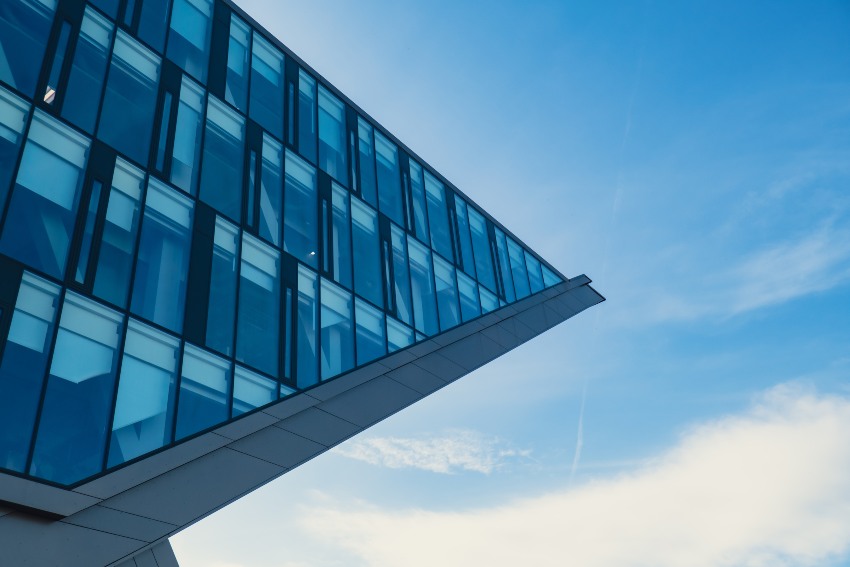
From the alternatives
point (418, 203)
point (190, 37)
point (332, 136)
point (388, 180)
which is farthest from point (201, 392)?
point (418, 203)

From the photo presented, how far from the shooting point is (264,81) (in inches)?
1069

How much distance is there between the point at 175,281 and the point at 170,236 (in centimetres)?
138

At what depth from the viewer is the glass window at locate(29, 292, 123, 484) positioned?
14297 millimetres

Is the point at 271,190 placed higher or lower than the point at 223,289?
higher

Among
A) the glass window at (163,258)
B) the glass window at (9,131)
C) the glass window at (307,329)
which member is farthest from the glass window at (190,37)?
the glass window at (307,329)

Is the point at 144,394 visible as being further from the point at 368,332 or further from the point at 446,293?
the point at 446,293

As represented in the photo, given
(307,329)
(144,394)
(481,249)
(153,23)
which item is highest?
(481,249)

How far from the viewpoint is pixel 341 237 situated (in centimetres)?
2686

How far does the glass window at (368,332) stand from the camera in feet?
81.9

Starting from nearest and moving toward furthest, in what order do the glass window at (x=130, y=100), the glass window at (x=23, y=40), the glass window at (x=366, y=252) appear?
the glass window at (x=23, y=40) → the glass window at (x=130, y=100) → the glass window at (x=366, y=252)

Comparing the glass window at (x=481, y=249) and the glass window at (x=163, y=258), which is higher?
the glass window at (x=481, y=249)

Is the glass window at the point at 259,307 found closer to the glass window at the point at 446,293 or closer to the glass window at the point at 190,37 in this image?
the glass window at the point at 190,37

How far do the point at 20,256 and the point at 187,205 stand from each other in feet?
18.5

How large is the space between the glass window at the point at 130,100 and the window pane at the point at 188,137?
86 centimetres
